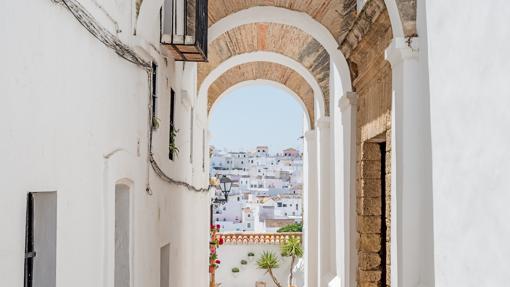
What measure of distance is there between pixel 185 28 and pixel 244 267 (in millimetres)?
16776

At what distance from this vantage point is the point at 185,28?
7184mm

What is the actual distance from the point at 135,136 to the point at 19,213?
261 cm

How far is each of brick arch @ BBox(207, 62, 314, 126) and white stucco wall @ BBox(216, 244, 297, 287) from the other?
9.39m

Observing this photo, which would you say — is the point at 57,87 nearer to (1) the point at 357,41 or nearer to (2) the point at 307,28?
(1) the point at 357,41

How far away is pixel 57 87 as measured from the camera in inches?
139

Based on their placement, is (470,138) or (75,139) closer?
(470,138)

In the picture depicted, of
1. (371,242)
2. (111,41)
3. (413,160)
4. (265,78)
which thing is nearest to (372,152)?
(371,242)

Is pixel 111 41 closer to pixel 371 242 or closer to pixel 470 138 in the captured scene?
pixel 470 138

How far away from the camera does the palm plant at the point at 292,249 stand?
2143 centimetres

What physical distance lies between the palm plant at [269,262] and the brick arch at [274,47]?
446 inches

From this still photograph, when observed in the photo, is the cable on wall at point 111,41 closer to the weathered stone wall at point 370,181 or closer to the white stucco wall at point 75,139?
the white stucco wall at point 75,139

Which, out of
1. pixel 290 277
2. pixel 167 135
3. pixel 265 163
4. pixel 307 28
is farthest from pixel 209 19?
pixel 265 163

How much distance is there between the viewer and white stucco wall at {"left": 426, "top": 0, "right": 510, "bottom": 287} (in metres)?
2.60

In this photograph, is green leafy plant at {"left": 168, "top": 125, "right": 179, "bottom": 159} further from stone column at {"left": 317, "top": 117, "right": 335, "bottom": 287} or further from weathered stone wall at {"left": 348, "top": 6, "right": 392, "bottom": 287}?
stone column at {"left": 317, "top": 117, "right": 335, "bottom": 287}
